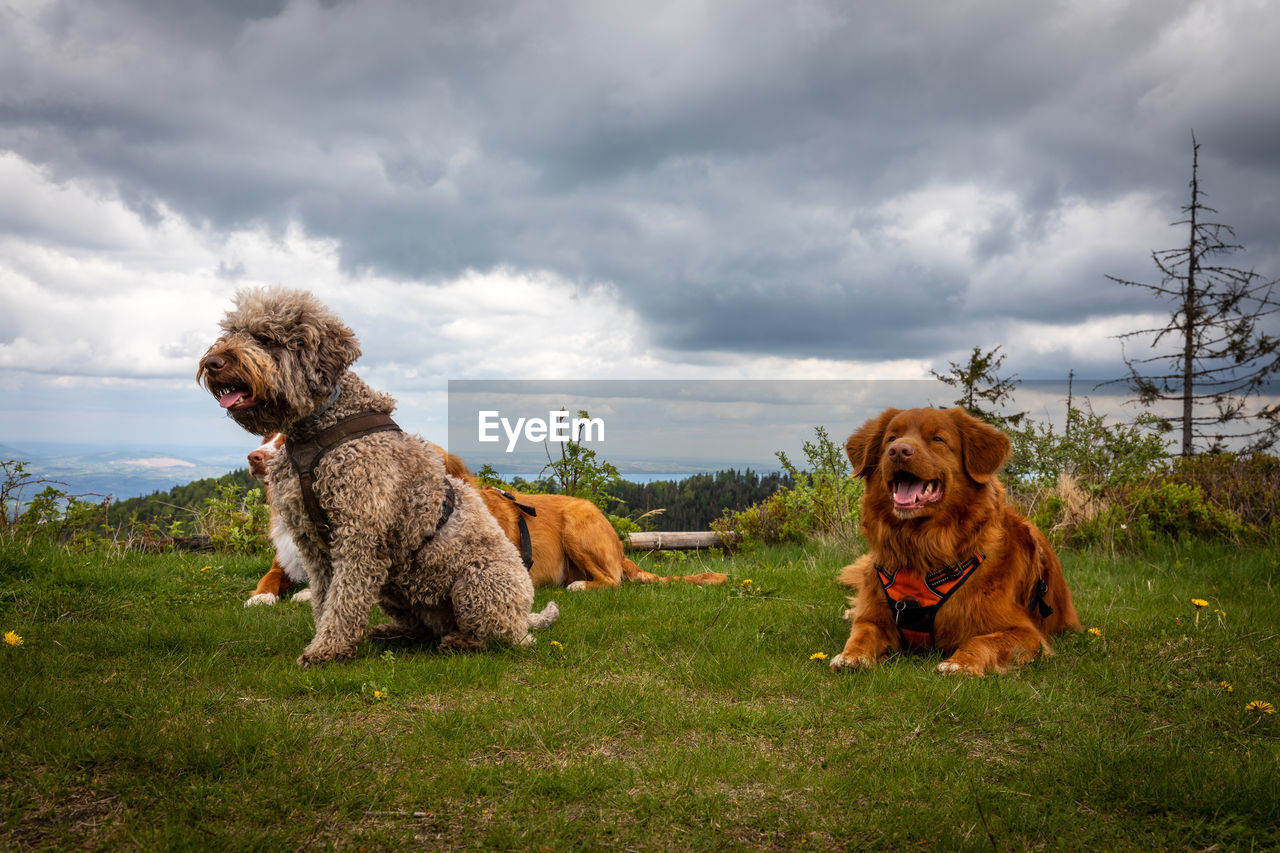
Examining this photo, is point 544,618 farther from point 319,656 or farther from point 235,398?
point 235,398

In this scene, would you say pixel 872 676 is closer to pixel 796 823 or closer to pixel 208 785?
pixel 796 823

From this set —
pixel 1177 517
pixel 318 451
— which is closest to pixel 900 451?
pixel 318 451

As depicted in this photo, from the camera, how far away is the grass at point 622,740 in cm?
261

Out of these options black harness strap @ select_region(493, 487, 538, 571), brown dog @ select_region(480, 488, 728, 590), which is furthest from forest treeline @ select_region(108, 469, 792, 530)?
black harness strap @ select_region(493, 487, 538, 571)

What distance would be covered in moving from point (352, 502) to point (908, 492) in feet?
10.5

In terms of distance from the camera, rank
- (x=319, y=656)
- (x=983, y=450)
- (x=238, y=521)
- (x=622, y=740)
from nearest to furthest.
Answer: (x=622, y=740) < (x=319, y=656) < (x=983, y=450) < (x=238, y=521)

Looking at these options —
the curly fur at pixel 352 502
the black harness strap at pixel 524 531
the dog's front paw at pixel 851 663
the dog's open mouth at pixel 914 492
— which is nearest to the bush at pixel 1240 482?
the dog's open mouth at pixel 914 492

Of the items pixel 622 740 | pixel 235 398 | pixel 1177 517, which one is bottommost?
pixel 622 740

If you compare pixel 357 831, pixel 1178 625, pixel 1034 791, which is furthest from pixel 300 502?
pixel 1178 625

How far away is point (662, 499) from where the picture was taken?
37.6 ft

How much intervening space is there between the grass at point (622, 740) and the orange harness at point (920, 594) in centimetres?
21

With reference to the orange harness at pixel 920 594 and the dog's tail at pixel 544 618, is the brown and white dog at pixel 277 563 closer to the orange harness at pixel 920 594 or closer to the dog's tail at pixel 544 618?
the dog's tail at pixel 544 618

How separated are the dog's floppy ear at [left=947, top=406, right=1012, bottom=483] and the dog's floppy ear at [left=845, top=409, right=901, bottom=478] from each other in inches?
18.2

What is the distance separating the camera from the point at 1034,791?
9.62ft
